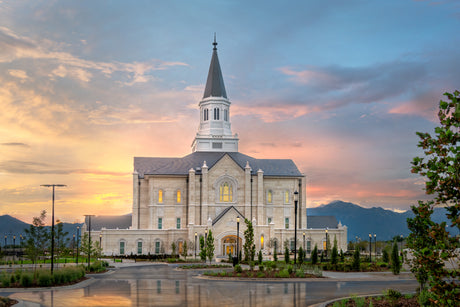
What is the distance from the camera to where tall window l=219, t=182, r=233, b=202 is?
75.1m

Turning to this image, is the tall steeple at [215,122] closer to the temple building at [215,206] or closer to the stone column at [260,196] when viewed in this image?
the temple building at [215,206]

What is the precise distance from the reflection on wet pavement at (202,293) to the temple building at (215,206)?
1529 inches

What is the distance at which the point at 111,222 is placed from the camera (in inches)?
3287

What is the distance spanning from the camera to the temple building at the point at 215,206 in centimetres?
7012

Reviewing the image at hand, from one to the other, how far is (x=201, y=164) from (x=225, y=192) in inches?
250

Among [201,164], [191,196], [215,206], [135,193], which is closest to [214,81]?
[201,164]

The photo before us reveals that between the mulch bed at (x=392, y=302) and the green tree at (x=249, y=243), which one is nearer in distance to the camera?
the mulch bed at (x=392, y=302)

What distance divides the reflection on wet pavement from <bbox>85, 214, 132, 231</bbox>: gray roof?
173 ft

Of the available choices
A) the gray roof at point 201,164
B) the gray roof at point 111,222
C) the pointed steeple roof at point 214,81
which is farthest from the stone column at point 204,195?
the gray roof at point 111,222

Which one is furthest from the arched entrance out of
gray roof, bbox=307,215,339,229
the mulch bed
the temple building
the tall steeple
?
the mulch bed

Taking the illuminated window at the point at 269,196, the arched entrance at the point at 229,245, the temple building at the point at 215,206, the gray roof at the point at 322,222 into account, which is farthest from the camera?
the gray roof at the point at 322,222

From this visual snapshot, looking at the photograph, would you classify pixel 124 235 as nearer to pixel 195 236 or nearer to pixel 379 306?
pixel 195 236

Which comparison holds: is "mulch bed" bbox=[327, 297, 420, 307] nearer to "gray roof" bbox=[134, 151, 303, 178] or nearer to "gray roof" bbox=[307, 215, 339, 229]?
"gray roof" bbox=[134, 151, 303, 178]

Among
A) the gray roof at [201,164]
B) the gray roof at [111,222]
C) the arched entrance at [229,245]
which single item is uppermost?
the gray roof at [201,164]
